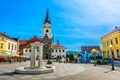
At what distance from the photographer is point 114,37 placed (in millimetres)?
36031

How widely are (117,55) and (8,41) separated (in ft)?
107

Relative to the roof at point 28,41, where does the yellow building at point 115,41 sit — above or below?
below

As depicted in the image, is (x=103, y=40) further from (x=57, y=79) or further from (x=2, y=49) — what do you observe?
(x=57, y=79)

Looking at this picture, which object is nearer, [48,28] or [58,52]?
[58,52]

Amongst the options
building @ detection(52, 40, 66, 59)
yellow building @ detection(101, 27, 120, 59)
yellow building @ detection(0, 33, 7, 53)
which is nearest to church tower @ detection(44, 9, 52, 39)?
building @ detection(52, 40, 66, 59)

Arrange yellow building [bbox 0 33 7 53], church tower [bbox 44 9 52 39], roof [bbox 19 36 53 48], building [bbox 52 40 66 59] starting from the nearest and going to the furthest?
yellow building [bbox 0 33 7 53] < building [bbox 52 40 66 59] < roof [bbox 19 36 53 48] < church tower [bbox 44 9 52 39]

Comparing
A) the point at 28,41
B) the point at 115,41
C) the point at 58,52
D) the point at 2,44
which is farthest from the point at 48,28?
the point at 115,41

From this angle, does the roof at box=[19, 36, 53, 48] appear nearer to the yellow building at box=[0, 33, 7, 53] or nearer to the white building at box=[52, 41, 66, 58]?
the white building at box=[52, 41, 66, 58]

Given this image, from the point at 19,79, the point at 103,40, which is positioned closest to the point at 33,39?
the point at 103,40

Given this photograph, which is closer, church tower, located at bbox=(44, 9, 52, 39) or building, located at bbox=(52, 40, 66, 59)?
building, located at bbox=(52, 40, 66, 59)

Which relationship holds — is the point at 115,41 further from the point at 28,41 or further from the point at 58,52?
the point at 28,41

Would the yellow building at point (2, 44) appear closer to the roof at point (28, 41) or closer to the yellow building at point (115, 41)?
the yellow building at point (115, 41)

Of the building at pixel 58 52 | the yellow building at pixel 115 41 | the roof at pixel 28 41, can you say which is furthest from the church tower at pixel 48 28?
the yellow building at pixel 115 41

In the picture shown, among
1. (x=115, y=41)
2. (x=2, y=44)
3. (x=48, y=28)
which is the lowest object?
(x=115, y=41)
